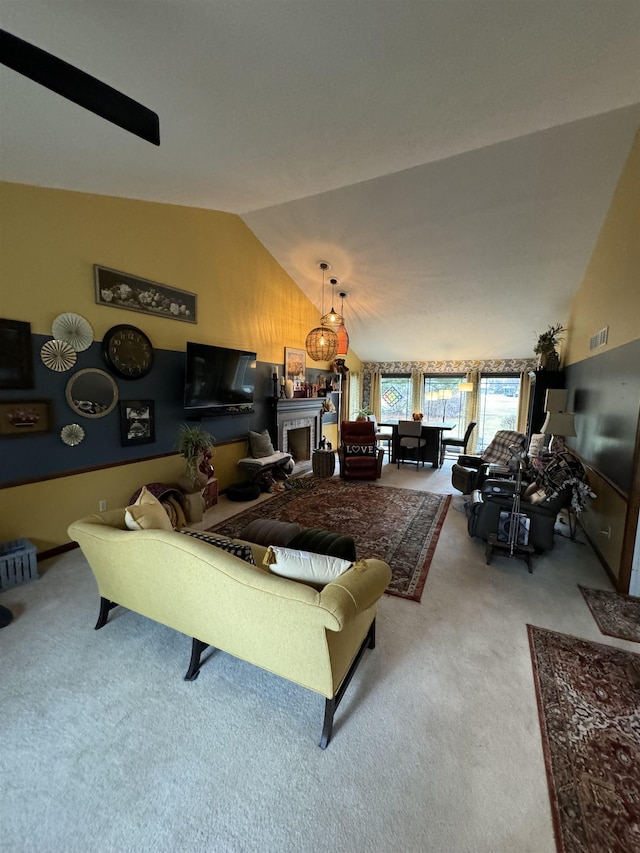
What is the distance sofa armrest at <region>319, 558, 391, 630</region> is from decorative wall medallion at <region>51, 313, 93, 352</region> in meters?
3.26

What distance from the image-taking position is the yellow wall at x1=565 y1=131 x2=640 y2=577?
2849 millimetres

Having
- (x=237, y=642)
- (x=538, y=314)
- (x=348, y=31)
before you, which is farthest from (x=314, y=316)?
(x=237, y=642)

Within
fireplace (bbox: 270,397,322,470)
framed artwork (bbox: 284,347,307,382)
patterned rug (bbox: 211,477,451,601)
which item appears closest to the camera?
patterned rug (bbox: 211,477,451,601)

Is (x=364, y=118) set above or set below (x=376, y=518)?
above

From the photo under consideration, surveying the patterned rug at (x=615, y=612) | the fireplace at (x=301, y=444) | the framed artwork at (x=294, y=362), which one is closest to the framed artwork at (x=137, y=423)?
the framed artwork at (x=294, y=362)

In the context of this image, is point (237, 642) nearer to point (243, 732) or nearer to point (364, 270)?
point (243, 732)

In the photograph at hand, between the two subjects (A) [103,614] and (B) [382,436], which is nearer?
(A) [103,614]

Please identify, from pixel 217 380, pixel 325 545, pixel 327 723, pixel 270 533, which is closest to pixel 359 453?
pixel 217 380

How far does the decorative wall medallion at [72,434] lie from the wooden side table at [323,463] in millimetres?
3756

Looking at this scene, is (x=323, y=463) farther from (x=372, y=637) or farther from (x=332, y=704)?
(x=332, y=704)

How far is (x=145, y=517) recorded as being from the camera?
2.04 metres

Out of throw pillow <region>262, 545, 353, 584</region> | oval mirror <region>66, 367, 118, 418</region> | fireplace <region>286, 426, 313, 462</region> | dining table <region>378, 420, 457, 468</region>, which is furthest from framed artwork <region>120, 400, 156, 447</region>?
dining table <region>378, 420, 457, 468</region>

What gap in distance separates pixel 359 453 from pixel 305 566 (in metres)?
4.43

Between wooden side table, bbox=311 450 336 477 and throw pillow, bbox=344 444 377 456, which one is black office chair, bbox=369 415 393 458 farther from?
wooden side table, bbox=311 450 336 477
